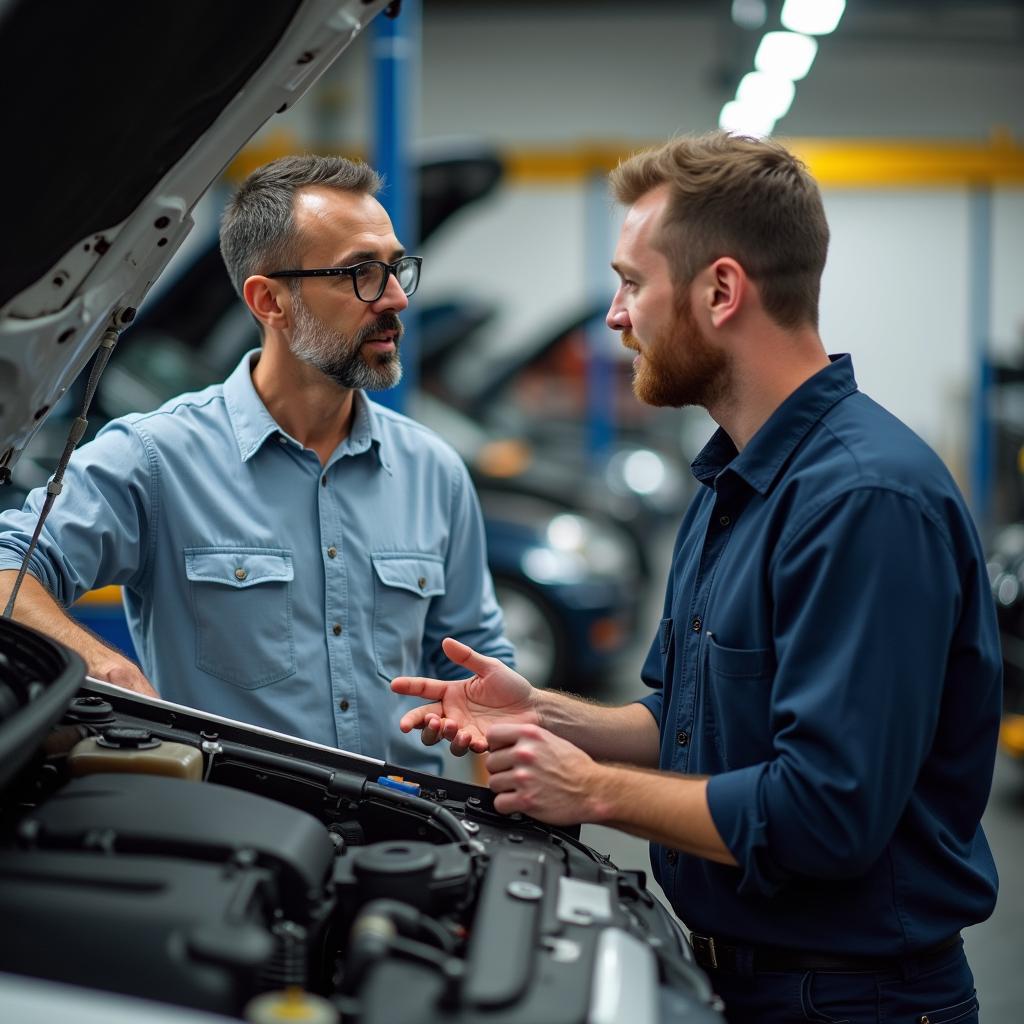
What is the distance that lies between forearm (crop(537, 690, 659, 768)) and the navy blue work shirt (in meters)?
0.17

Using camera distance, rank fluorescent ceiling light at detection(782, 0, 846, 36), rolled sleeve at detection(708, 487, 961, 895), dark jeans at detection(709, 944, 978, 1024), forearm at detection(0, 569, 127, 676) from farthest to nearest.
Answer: fluorescent ceiling light at detection(782, 0, 846, 36) < forearm at detection(0, 569, 127, 676) < dark jeans at detection(709, 944, 978, 1024) < rolled sleeve at detection(708, 487, 961, 895)

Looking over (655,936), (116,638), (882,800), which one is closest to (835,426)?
(882,800)

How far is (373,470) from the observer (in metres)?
2.29

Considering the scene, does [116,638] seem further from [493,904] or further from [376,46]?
[493,904]

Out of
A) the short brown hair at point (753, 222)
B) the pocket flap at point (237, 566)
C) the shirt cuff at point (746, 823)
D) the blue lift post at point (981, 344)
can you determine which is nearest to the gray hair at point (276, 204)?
the pocket flap at point (237, 566)

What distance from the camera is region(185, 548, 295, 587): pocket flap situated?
2088 millimetres

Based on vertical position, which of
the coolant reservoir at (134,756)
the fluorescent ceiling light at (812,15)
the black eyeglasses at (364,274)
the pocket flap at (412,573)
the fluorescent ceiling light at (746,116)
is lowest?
the coolant reservoir at (134,756)

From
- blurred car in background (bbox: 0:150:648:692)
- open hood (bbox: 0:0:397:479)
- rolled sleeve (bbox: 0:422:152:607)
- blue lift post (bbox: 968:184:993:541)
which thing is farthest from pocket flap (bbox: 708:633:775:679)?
blue lift post (bbox: 968:184:993:541)

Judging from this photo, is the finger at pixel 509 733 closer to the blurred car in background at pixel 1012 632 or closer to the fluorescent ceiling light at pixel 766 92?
the blurred car in background at pixel 1012 632

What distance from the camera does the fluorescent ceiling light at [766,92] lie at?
7238 millimetres

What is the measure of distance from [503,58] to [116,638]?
13.4 meters

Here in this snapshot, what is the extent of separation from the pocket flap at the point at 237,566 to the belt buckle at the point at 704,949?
942mm

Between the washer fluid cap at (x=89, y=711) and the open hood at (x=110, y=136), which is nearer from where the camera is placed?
the open hood at (x=110, y=136)

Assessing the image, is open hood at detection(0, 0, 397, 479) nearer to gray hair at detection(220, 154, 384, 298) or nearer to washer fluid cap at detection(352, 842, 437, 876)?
gray hair at detection(220, 154, 384, 298)
